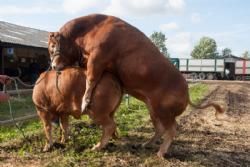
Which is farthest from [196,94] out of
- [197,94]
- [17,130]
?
[17,130]

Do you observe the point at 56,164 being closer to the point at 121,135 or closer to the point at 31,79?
the point at 121,135

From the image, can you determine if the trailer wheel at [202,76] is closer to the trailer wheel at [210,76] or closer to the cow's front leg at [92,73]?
the trailer wheel at [210,76]

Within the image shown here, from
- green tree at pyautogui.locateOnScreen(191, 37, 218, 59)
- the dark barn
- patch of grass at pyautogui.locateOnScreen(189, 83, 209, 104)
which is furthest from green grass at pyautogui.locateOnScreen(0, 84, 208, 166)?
green tree at pyautogui.locateOnScreen(191, 37, 218, 59)

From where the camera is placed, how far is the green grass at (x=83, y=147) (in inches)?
273

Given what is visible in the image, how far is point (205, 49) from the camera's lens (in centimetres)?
12362

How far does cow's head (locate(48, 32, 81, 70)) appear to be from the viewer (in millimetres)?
7422

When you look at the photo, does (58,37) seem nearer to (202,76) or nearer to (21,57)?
(21,57)

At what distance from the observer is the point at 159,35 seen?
150 m

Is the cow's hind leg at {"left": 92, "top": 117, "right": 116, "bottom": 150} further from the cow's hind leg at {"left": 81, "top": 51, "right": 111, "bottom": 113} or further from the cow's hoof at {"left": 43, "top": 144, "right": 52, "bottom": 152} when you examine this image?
the cow's hoof at {"left": 43, "top": 144, "right": 52, "bottom": 152}

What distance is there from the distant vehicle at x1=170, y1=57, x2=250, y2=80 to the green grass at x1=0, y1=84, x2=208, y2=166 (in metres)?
46.0

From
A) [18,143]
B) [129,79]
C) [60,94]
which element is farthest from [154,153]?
[18,143]

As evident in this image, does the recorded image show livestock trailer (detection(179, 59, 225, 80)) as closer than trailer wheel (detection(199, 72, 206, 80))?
Yes

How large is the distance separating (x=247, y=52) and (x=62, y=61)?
136 metres

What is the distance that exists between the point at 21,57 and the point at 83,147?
718 inches
